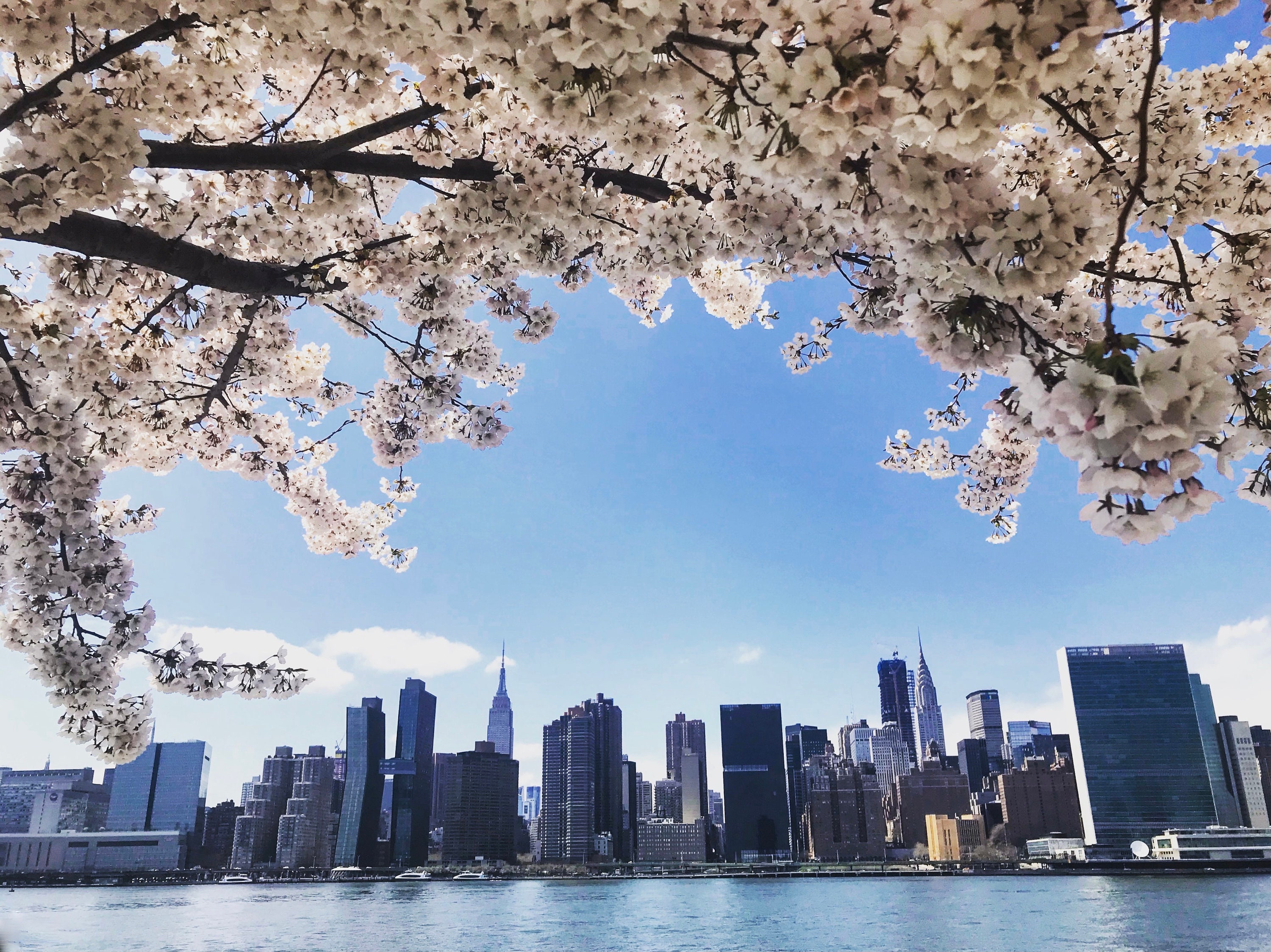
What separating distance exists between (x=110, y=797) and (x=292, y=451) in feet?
467

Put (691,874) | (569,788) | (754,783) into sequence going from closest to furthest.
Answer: (691,874) → (754,783) → (569,788)

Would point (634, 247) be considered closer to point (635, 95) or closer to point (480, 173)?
point (480, 173)

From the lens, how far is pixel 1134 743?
333 ft

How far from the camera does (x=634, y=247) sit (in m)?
4.65

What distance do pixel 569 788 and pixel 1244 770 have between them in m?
110

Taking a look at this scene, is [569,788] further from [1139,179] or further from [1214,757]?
[1139,179]

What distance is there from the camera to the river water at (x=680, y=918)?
1604 inches

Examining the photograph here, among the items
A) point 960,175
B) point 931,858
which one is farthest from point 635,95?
point 931,858

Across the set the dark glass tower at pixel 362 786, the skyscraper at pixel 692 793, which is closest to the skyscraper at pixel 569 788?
the skyscraper at pixel 692 793

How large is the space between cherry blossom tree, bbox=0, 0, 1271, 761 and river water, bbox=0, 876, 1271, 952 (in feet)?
132

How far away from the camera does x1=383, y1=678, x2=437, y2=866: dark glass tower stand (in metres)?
132

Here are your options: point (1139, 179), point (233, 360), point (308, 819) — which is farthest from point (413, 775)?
point (1139, 179)

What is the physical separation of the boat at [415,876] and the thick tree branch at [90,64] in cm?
12827

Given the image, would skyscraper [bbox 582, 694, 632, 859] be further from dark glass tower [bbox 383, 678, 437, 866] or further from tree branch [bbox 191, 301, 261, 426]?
tree branch [bbox 191, 301, 261, 426]
